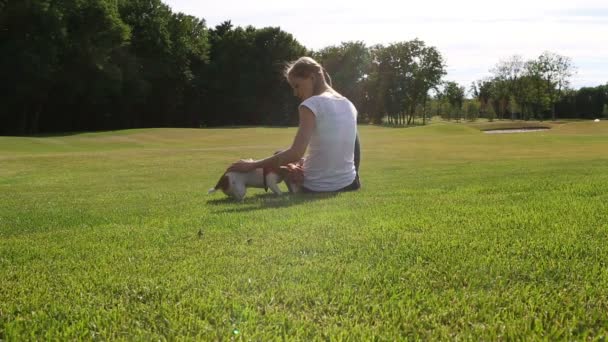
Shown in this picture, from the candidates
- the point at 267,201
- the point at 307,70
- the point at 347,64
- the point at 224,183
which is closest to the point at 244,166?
the point at 224,183

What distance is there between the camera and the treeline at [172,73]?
46.2m

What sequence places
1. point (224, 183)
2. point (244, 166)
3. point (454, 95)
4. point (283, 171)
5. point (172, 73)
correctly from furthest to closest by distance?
point (454, 95) < point (172, 73) < point (283, 171) < point (224, 183) < point (244, 166)

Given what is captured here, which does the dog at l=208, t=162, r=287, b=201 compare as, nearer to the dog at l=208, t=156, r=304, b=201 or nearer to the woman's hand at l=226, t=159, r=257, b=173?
the dog at l=208, t=156, r=304, b=201

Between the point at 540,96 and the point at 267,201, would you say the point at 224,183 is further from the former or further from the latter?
the point at 540,96

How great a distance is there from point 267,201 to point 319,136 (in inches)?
45.6

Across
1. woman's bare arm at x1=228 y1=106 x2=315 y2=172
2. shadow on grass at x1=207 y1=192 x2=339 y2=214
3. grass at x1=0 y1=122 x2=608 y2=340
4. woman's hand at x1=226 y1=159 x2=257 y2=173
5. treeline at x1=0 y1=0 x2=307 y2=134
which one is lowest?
shadow on grass at x1=207 y1=192 x2=339 y2=214

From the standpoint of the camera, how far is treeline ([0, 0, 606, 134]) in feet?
152

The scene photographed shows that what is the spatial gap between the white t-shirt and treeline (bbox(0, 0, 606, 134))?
104 ft

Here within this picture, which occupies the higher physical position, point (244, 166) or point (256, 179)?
point (244, 166)

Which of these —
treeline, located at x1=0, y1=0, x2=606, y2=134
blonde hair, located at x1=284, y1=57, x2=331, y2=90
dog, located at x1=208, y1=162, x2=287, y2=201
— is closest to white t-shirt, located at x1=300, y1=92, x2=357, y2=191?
blonde hair, located at x1=284, y1=57, x2=331, y2=90

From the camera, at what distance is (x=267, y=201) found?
7199 millimetres

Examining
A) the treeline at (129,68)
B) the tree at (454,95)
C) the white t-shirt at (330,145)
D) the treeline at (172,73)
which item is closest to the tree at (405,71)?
the treeline at (172,73)

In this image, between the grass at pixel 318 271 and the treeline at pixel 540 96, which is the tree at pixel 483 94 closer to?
the treeline at pixel 540 96

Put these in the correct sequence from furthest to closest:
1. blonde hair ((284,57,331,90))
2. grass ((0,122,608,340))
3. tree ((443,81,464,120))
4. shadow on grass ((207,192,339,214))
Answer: tree ((443,81,464,120)) < blonde hair ((284,57,331,90)) < shadow on grass ((207,192,339,214)) < grass ((0,122,608,340))
